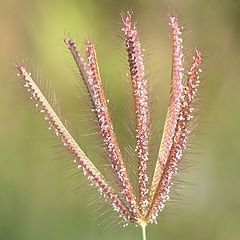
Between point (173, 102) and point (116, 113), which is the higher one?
point (116, 113)

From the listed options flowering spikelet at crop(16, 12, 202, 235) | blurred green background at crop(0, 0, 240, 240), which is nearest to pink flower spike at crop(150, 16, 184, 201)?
flowering spikelet at crop(16, 12, 202, 235)

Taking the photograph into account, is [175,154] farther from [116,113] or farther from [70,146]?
[116,113]

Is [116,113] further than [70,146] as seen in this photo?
Yes

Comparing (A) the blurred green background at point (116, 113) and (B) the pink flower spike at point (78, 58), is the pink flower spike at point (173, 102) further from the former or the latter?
(A) the blurred green background at point (116, 113)

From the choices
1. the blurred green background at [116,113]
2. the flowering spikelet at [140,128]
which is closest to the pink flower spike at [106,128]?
the flowering spikelet at [140,128]

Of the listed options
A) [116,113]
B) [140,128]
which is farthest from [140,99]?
[116,113]

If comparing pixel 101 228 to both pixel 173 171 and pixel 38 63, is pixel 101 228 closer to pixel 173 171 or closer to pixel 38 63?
pixel 38 63

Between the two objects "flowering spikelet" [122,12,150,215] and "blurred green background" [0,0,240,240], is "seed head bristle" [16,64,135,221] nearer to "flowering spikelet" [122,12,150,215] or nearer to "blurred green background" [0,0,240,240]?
"flowering spikelet" [122,12,150,215]
